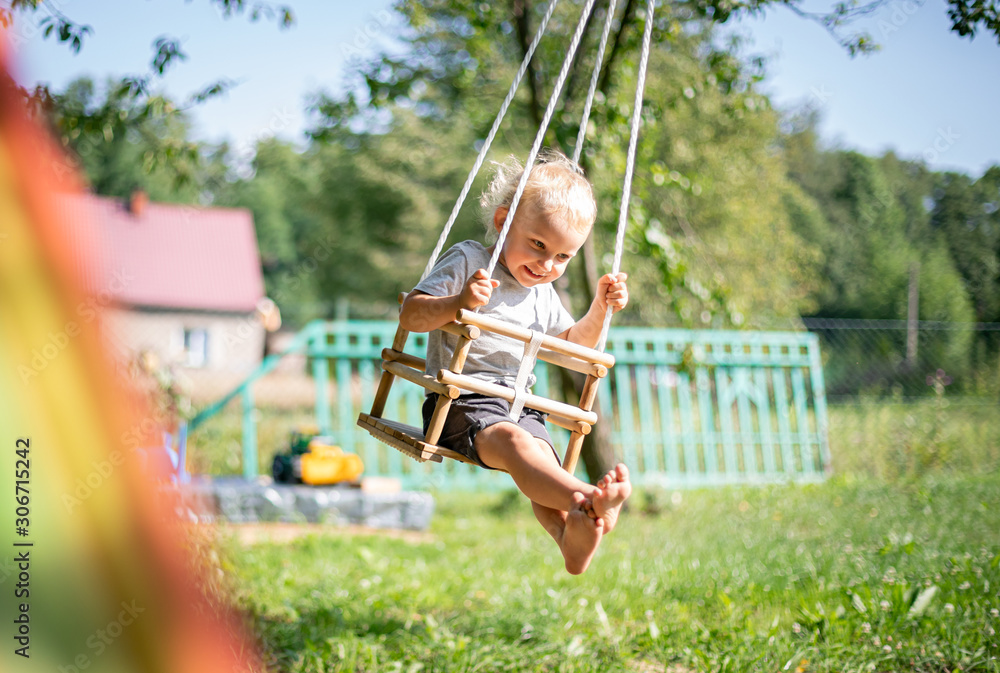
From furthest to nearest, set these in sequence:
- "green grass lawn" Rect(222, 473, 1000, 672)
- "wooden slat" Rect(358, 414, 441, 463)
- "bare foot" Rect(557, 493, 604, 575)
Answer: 1. "green grass lawn" Rect(222, 473, 1000, 672)
2. "wooden slat" Rect(358, 414, 441, 463)
3. "bare foot" Rect(557, 493, 604, 575)

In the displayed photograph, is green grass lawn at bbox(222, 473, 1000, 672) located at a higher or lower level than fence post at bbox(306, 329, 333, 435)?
lower

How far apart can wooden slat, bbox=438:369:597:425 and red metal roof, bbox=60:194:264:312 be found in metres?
20.5

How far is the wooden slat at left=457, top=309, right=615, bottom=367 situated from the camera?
247 cm

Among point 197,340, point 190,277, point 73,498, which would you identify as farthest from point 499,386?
point 190,277

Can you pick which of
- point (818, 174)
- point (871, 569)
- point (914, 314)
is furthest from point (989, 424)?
point (818, 174)

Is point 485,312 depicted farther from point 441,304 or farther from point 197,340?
point 197,340

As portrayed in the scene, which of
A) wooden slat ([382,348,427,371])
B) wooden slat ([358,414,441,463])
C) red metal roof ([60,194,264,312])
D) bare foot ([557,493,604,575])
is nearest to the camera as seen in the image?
bare foot ([557,493,604,575])

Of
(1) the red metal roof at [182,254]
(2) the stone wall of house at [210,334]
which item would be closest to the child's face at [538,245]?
(2) the stone wall of house at [210,334]

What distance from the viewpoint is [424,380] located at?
8.72 feet

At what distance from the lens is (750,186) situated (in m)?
16.6

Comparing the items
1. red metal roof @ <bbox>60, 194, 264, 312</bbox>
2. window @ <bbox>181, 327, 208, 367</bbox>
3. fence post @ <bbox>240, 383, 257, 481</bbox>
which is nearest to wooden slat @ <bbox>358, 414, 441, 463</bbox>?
fence post @ <bbox>240, 383, 257, 481</bbox>

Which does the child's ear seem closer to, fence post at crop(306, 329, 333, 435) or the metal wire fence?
fence post at crop(306, 329, 333, 435)

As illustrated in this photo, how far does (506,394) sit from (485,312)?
45 centimetres

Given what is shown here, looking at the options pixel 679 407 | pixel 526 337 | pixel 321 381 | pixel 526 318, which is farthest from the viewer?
pixel 679 407
